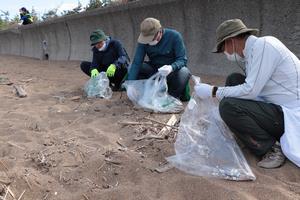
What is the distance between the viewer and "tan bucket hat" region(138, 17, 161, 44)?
16.9 ft

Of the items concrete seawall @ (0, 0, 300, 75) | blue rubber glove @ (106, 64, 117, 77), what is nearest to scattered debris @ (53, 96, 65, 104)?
blue rubber glove @ (106, 64, 117, 77)

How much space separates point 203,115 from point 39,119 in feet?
6.54

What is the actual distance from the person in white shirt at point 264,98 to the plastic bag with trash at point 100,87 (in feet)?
8.89

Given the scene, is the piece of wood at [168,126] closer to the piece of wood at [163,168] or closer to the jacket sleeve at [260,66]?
the piece of wood at [163,168]

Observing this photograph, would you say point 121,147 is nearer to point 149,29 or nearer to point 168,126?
point 168,126

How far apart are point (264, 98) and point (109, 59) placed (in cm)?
329

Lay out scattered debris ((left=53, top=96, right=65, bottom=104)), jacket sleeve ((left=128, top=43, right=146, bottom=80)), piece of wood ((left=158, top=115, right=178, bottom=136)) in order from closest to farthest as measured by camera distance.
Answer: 1. piece of wood ((left=158, top=115, right=178, bottom=136))
2. jacket sleeve ((left=128, top=43, right=146, bottom=80))
3. scattered debris ((left=53, top=96, right=65, bottom=104))

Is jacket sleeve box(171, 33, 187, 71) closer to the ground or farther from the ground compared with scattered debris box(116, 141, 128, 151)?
farther from the ground

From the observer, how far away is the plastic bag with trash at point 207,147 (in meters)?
3.42

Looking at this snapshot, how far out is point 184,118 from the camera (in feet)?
12.7

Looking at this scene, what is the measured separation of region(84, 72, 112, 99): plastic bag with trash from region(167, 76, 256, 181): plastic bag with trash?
2.37 meters

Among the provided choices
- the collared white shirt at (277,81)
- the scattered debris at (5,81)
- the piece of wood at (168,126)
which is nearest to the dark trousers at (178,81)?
the piece of wood at (168,126)

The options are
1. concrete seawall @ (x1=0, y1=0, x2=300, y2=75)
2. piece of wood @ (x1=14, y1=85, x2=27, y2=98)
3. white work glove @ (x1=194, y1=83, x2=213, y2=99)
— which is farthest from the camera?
piece of wood @ (x1=14, y1=85, x2=27, y2=98)

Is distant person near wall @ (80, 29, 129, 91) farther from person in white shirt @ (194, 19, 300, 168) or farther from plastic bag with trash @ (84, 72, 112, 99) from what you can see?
person in white shirt @ (194, 19, 300, 168)
